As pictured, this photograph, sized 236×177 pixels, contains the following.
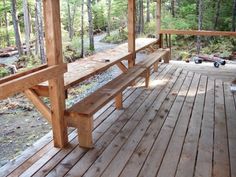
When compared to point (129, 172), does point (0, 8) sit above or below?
above

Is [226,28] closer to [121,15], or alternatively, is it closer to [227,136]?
[121,15]

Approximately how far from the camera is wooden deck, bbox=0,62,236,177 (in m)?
2.56

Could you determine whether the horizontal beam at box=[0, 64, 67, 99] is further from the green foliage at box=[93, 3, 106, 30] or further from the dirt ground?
the green foliage at box=[93, 3, 106, 30]

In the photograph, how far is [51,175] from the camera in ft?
8.14

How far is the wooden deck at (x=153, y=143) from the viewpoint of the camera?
8.40 ft

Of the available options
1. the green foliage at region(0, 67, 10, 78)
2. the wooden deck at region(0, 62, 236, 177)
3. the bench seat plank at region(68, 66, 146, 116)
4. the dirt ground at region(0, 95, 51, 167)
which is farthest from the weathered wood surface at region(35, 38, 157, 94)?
the green foliage at region(0, 67, 10, 78)

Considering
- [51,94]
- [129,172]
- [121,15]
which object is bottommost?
[129,172]

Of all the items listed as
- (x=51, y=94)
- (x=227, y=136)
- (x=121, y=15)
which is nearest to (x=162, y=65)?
(x=227, y=136)

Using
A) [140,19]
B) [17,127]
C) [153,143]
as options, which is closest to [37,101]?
[153,143]

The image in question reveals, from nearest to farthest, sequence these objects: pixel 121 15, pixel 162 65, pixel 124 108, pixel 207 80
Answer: pixel 124 108 → pixel 207 80 → pixel 162 65 → pixel 121 15

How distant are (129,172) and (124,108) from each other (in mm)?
1693

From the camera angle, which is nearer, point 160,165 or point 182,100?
point 160,165

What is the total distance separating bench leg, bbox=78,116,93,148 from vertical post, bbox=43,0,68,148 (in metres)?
0.18

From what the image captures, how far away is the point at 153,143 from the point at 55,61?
51.6 inches
